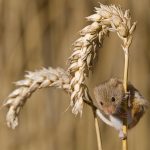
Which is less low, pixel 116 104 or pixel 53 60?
pixel 53 60

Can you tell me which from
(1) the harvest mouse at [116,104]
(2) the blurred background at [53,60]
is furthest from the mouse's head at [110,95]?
(2) the blurred background at [53,60]

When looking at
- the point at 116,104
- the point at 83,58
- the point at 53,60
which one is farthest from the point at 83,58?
the point at 53,60

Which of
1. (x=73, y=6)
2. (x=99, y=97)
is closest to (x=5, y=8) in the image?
(x=73, y=6)

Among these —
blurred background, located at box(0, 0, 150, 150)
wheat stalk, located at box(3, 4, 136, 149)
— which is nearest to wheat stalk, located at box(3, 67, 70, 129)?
wheat stalk, located at box(3, 4, 136, 149)

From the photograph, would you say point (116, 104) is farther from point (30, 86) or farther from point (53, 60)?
point (53, 60)

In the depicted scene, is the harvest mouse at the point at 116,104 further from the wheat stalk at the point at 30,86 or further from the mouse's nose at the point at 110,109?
the wheat stalk at the point at 30,86

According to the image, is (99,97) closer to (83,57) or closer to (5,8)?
(83,57)

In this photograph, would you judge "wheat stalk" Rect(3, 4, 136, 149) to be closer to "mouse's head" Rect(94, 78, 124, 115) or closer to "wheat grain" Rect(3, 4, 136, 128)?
"wheat grain" Rect(3, 4, 136, 128)
